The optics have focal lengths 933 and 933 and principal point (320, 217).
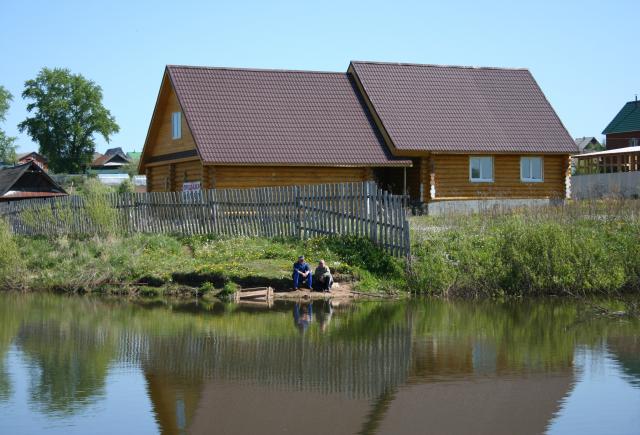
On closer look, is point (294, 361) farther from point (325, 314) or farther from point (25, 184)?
point (25, 184)

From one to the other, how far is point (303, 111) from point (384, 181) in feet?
15.1

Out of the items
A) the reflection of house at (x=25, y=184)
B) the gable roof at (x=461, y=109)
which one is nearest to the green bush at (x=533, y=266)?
the gable roof at (x=461, y=109)

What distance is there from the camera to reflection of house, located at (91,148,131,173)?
123 metres

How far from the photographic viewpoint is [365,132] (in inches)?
1484

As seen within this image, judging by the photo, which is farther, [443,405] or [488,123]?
[488,123]

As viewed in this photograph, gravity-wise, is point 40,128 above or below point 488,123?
above

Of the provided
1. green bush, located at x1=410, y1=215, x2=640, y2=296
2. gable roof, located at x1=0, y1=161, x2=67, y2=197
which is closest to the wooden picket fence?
green bush, located at x1=410, y1=215, x2=640, y2=296

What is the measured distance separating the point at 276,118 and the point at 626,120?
43.2 m

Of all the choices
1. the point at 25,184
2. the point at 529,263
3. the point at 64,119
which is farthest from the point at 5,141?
the point at 529,263

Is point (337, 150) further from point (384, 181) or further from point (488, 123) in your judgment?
point (488, 123)

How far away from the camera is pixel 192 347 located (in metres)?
15.4

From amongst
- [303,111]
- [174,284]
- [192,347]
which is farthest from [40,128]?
[192,347]

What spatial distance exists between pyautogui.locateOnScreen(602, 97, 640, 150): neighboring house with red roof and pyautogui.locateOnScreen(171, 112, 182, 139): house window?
42.4 metres

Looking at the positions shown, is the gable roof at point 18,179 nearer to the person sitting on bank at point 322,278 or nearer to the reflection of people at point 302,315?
the person sitting on bank at point 322,278
